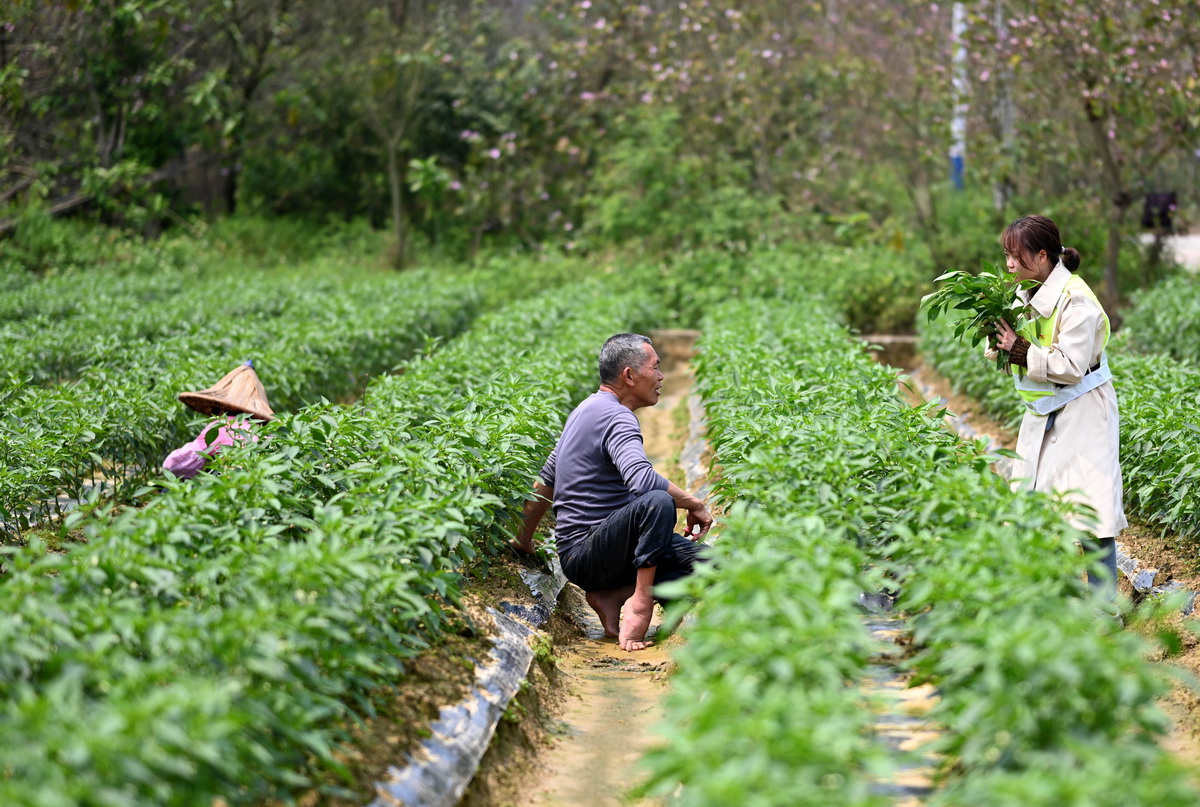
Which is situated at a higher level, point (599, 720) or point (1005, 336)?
point (1005, 336)

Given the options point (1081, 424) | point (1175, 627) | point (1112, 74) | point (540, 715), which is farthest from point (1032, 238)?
point (1112, 74)

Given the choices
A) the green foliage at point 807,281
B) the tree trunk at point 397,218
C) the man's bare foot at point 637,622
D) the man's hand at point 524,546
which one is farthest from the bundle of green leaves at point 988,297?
the tree trunk at point 397,218

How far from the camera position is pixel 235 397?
5914mm

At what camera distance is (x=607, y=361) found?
17.1 ft

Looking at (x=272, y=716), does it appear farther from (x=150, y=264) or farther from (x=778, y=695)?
(x=150, y=264)

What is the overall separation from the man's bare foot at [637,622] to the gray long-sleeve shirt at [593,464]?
0.39 m

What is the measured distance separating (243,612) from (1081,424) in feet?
10.6

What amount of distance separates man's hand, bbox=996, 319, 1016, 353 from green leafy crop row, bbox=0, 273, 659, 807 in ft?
6.49

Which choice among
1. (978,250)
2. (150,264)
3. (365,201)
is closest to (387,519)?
(978,250)

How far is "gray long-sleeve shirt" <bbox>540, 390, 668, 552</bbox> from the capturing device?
5.01 metres

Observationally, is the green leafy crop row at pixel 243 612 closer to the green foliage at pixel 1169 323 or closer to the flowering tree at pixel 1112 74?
the green foliage at pixel 1169 323

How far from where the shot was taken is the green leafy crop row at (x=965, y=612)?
99.2 inches

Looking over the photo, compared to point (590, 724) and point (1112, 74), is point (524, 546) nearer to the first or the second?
point (590, 724)

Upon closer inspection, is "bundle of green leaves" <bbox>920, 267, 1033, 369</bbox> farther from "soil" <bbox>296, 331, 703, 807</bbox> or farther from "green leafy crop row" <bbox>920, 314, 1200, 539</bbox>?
"soil" <bbox>296, 331, 703, 807</bbox>
